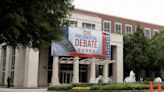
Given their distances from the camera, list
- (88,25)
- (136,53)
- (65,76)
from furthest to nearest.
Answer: (136,53)
(88,25)
(65,76)

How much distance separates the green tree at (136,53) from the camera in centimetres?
6119

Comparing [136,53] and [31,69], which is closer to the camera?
[31,69]

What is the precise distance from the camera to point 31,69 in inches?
1895

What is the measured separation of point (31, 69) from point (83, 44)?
8741 millimetres

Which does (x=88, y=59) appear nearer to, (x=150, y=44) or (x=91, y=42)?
(x=91, y=42)

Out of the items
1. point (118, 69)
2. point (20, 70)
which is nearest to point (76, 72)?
point (20, 70)

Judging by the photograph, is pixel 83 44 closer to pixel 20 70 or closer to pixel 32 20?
pixel 20 70

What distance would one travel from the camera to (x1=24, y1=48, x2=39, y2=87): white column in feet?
157

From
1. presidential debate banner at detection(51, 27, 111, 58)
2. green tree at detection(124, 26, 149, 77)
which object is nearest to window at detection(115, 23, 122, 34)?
green tree at detection(124, 26, 149, 77)

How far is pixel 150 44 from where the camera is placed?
211 feet

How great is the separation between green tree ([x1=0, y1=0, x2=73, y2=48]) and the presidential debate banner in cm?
2682

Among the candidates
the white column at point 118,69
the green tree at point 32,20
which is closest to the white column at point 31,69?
the white column at point 118,69

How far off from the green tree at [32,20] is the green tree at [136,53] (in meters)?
40.2

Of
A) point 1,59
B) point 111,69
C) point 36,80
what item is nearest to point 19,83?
point 36,80
